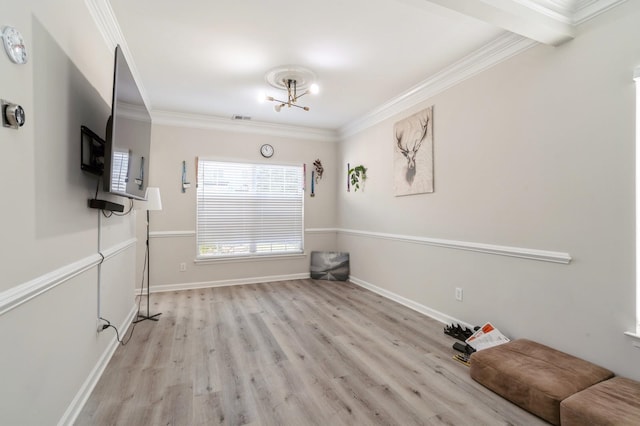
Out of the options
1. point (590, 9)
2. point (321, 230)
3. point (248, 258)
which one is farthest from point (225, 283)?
point (590, 9)

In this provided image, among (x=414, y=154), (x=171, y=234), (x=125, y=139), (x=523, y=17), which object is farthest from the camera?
(x=171, y=234)

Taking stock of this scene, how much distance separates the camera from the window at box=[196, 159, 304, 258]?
15.0 feet

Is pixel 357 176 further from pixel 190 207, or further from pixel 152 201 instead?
pixel 152 201

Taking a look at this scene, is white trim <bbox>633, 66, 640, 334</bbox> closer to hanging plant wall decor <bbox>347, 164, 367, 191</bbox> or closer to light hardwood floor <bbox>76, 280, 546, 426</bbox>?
light hardwood floor <bbox>76, 280, 546, 426</bbox>

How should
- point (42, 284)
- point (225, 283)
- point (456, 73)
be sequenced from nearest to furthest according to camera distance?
point (42, 284) → point (456, 73) → point (225, 283)

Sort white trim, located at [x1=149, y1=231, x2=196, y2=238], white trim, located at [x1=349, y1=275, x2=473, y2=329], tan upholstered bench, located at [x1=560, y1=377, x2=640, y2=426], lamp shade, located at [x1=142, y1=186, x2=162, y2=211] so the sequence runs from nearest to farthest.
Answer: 1. tan upholstered bench, located at [x1=560, y1=377, x2=640, y2=426]
2. white trim, located at [x1=349, y1=275, x2=473, y2=329]
3. lamp shade, located at [x1=142, y1=186, x2=162, y2=211]
4. white trim, located at [x1=149, y1=231, x2=196, y2=238]

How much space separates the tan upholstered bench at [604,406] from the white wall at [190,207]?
3.97 meters

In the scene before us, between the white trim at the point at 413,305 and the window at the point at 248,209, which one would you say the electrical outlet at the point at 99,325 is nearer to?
the window at the point at 248,209

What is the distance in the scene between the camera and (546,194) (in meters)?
2.23

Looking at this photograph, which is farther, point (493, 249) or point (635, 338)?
point (493, 249)

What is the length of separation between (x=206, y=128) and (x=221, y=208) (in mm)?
1272

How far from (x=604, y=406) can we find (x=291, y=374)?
1.81 meters

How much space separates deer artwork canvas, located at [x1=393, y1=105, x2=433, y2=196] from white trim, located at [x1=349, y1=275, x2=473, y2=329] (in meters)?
1.35

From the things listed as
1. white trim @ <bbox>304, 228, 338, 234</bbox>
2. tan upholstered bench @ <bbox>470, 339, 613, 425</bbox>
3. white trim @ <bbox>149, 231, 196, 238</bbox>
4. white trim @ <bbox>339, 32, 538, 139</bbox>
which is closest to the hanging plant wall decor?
white trim @ <bbox>339, 32, 538, 139</bbox>
